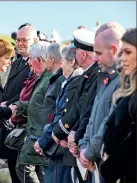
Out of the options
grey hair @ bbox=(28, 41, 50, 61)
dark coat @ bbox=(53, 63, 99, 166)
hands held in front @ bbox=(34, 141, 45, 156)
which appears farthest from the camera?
grey hair @ bbox=(28, 41, 50, 61)

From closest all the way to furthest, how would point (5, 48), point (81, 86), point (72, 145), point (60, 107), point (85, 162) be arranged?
point (85, 162) → point (72, 145) → point (81, 86) → point (60, 107) → point (5, 48)

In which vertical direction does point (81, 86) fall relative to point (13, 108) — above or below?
above

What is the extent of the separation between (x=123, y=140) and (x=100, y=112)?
2.87ft

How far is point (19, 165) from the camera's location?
7.54 metres

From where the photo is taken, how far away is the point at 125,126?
14.0 feet

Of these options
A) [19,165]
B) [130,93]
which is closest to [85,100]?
[130,93]

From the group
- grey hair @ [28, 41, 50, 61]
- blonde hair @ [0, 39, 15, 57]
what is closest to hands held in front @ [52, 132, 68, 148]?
grey hair @ [28, 41, 50, 61]

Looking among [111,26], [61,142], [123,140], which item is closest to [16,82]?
[61,142]

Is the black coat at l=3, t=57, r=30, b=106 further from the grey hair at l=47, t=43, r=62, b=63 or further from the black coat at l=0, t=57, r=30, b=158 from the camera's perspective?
the grey hair at l=47, t=43, r=62, b=63

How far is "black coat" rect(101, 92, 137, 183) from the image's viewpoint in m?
4.24

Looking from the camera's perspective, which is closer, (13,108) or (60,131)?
(60,131)

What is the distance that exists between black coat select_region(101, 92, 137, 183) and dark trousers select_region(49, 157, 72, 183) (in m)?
2.00

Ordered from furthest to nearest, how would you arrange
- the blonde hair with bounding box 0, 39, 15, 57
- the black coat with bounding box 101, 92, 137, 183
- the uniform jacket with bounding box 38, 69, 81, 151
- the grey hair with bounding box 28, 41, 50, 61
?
the blonde hair with bounding box 0, 39, 15, 57, the grey hair with bounding box 28, 41, 50, 61, the uniform jacket with bounding box 38, 69, 81, 151, the black coat with bounding box 101, 92, 137, 183

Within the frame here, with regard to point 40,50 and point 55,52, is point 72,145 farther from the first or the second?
point 40,50
